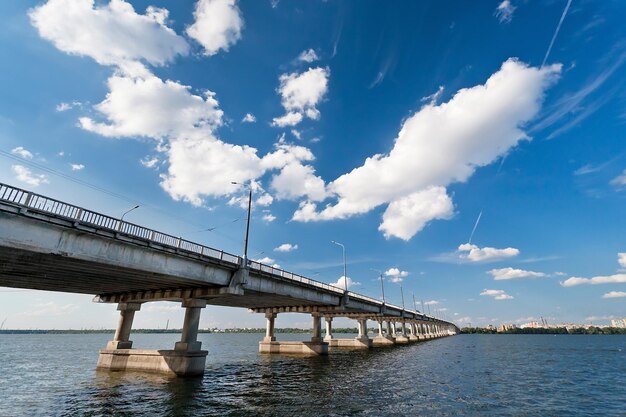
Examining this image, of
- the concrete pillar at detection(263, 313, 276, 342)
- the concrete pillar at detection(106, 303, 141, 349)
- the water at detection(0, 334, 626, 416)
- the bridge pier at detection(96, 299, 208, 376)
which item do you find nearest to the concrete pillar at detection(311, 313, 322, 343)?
the concrete pillar at detection(263, 313, 276, 342)

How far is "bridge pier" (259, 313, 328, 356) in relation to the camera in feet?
195

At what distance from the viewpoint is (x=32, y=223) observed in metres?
18.6

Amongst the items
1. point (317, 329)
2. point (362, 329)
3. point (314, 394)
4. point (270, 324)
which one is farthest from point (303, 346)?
point (314, 394)

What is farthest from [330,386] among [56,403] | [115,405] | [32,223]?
[32,223]

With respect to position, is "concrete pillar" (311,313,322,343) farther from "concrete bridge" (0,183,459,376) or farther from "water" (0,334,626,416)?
"water" (0,334,626,416)

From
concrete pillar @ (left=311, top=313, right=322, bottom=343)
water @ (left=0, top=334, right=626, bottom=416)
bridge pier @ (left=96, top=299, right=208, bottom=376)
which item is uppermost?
concrete pillar @ (left=311, top=313, right=322, bottom=343)

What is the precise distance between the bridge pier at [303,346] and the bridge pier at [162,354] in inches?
1212

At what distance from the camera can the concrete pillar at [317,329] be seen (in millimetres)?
61781

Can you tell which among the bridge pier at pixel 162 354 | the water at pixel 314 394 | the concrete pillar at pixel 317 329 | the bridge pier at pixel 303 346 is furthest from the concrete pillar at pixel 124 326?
the concrete pillar at pixel 317 329

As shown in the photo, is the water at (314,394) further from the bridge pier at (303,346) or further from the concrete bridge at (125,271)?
the bridge pier at (303,346)

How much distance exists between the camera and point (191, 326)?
31891mm

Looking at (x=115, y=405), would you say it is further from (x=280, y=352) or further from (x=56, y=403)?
(x=280, y=352)

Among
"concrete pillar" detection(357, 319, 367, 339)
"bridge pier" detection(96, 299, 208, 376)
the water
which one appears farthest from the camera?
"concrete pillar" detection(357, 319, 367, 339)

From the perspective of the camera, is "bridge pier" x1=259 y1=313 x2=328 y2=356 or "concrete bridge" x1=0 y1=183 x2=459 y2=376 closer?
"concrete bridge" x1=0 y1=183 x2=459 y2=376
